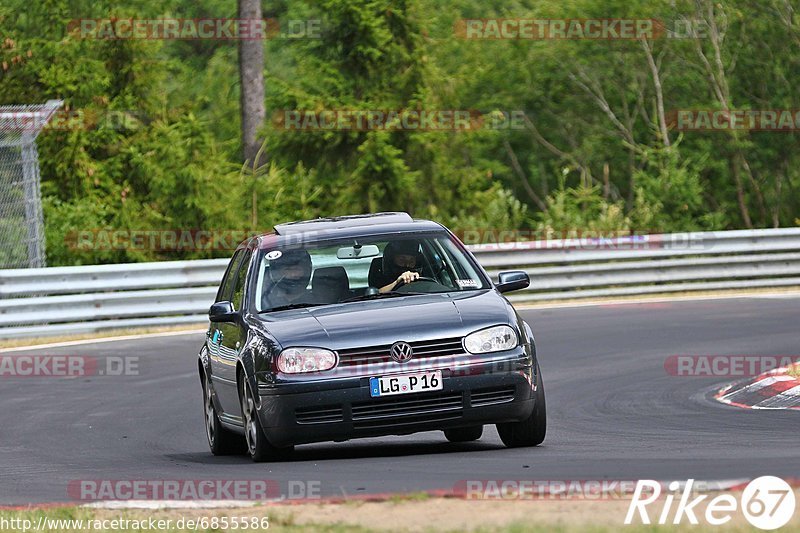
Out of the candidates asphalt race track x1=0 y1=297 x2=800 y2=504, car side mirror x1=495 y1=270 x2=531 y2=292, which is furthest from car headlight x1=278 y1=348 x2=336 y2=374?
car side mirror x1=495 y1=270 x2=531 y2=292

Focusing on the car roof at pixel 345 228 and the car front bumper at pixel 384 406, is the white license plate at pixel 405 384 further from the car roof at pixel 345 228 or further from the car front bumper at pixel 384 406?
the car roof at pixel 345 228

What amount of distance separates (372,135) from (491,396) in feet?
67.3

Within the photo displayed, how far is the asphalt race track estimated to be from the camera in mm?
8352

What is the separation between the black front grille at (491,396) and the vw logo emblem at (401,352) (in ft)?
1.49

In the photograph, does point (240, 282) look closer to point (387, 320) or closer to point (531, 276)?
point (387, 320)

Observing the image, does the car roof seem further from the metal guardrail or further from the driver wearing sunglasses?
the metal guardrail

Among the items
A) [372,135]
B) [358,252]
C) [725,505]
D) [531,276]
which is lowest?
[531,276]

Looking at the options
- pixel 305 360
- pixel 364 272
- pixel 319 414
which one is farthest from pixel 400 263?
pixel 319 414

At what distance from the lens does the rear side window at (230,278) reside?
37.7ft

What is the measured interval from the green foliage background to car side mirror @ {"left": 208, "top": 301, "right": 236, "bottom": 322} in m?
15.3

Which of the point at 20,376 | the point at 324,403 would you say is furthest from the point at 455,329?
the point at 20,376

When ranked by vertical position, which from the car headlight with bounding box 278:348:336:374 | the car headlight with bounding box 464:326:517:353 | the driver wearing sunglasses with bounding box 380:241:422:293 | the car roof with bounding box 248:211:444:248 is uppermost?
the car roof with bounding box 248:211:444:248

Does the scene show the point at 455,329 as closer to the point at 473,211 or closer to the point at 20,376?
the point at 20,376

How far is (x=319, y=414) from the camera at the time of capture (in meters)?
9.35
